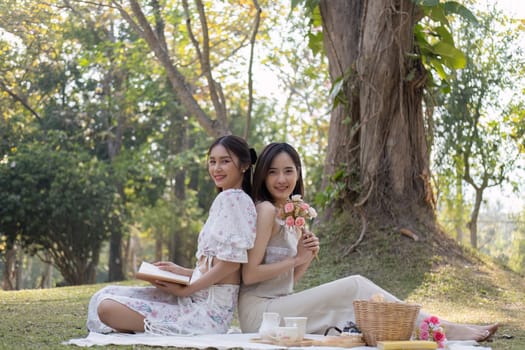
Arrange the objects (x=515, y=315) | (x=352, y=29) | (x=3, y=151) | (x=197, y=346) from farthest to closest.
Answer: (x=3, y=151)
(x=352, y=29)
(x=515, y=315)
(x=197, y=346)

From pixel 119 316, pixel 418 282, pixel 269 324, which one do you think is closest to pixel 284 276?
pixel 269 324

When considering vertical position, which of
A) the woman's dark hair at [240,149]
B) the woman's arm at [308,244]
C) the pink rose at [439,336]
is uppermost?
the woman's dark hair at [240,149]

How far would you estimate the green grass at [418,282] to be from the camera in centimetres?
500

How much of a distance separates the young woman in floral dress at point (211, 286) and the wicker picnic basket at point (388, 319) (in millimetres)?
607

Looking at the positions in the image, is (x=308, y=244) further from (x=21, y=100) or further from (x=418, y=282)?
(x=21, y=100)

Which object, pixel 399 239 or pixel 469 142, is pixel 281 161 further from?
pixel 469 142

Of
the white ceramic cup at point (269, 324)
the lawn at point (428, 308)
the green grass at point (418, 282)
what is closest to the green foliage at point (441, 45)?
the green grass at point (418, 282)

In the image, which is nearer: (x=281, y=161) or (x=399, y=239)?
(x=281, y=161)

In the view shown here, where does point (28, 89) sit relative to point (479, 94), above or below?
above

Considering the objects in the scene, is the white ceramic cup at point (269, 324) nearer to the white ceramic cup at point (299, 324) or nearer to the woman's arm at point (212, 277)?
the white ceramic cup at point (299, 324)

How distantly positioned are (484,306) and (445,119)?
484 centimetres

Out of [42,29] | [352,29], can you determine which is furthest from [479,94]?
[42,29]

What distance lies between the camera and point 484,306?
5.45 m

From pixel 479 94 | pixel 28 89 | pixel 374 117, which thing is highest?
pixel 28 89
